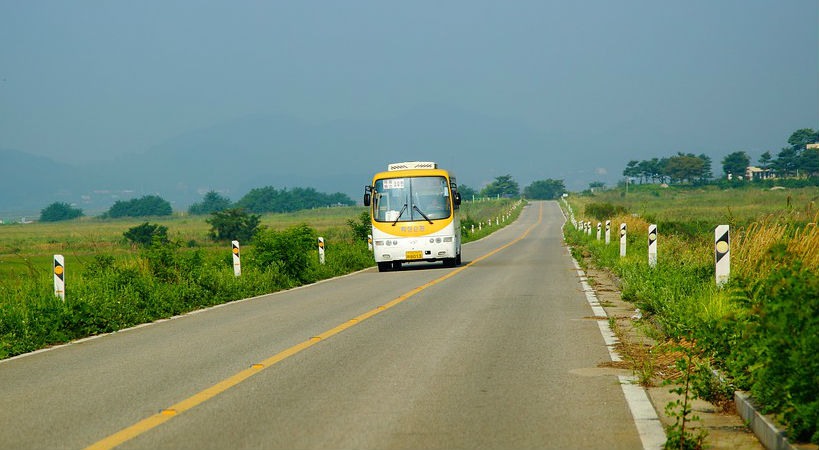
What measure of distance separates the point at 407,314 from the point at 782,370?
8982mm

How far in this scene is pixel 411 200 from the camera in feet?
93.0

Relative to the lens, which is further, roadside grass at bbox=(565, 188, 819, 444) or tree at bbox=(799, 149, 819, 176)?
tree at bbox=(799, 149, 819, 176)

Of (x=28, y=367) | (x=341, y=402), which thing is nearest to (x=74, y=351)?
(x=28, y=367)

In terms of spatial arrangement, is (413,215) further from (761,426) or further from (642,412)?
(761,426)

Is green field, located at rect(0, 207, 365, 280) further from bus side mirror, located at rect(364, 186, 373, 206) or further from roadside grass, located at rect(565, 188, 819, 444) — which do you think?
roadside grass, located at rect(565, 188, 819, 444)

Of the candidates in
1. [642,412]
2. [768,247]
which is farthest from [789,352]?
[768,247]

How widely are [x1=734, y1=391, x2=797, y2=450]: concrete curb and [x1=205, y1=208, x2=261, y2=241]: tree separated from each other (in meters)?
73.6

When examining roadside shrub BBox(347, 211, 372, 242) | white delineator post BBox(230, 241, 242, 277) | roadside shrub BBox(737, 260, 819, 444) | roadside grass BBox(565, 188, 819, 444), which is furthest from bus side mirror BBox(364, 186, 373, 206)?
roadside shrub BBox(737, 260, 819, 444)

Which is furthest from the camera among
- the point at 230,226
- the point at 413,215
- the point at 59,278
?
the point at 230,226

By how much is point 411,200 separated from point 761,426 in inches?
870

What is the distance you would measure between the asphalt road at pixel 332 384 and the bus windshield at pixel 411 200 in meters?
12.8

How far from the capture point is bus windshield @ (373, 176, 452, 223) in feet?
92.7

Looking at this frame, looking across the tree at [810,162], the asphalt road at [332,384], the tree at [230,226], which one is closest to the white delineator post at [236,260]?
the asphalt road at [332,384]

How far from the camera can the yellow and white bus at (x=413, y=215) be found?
92.0 ft
